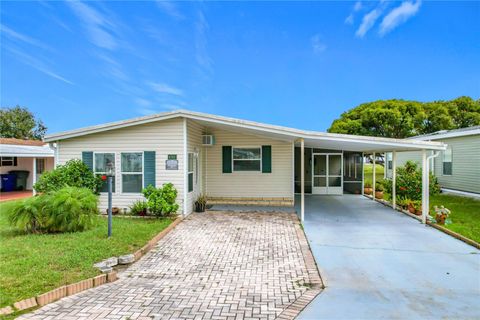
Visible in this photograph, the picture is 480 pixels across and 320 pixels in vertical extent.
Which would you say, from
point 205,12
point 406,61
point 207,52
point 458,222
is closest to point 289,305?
point 458,222

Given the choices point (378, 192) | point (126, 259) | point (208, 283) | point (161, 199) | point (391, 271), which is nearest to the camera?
point (208, 283)

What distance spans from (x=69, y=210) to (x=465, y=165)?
16.5 metres

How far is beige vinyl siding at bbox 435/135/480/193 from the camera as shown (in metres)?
13.4

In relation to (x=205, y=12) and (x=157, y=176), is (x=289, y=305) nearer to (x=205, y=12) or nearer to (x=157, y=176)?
(x=157, y=176)

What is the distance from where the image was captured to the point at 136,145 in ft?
31.5

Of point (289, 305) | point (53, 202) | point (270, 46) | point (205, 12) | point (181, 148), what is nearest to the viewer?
point (289, 305)

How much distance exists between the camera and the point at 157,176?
946 cm

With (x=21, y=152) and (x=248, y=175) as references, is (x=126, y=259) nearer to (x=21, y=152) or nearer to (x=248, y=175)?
(x=248, y=175)

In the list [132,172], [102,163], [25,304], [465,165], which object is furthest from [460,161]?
[25,304]

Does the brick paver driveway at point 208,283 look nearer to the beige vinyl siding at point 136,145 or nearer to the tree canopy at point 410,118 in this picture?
the beige vinyl siding at point 136,145

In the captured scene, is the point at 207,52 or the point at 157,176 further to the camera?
the point at 207,52

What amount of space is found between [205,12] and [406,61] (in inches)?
509

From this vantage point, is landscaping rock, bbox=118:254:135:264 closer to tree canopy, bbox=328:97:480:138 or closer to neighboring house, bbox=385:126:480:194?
neighboring house, bbox=385:126:480:194

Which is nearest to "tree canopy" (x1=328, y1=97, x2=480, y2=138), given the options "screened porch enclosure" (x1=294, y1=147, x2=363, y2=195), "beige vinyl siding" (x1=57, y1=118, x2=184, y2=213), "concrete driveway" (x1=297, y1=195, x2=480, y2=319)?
"screened porch enclosure" (x1=294, y1=147, x2=363, y2=195)
